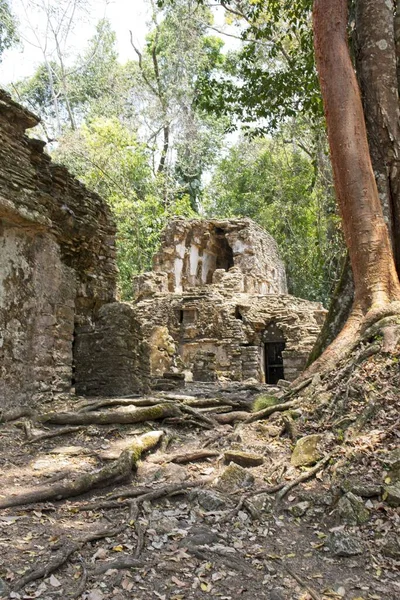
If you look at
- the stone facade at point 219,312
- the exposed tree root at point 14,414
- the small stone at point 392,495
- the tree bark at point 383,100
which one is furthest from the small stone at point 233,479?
the stone facade at point 219,312

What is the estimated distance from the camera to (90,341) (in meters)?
8.34

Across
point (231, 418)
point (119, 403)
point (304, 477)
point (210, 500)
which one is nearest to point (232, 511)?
point (210, 500)

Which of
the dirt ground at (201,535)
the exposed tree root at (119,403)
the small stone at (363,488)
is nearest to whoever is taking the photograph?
the dirt ground at (201,535)

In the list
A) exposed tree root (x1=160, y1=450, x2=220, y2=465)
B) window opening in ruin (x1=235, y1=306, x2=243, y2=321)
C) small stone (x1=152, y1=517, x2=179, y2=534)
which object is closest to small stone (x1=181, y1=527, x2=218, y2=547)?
small stone (x1=152, y1=517, x2=179, y2=534)

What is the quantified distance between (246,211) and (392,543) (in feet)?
108

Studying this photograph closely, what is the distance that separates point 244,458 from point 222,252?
25.5 m

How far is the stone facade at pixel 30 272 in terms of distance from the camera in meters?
6.35

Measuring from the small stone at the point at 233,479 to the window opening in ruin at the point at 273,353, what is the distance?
1631cm

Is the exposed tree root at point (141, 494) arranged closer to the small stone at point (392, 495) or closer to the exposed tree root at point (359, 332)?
the small stone at point (392, 495)

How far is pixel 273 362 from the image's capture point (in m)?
21.0

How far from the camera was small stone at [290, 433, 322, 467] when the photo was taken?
407 centimetres

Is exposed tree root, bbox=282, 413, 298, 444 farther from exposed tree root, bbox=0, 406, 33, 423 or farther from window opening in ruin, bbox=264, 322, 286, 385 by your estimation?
window opening in ruin, bbox=264, 322, 286, 385

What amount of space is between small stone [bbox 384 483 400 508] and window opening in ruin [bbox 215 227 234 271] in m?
25.5

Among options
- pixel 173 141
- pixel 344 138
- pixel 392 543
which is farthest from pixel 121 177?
pixel 392 543
